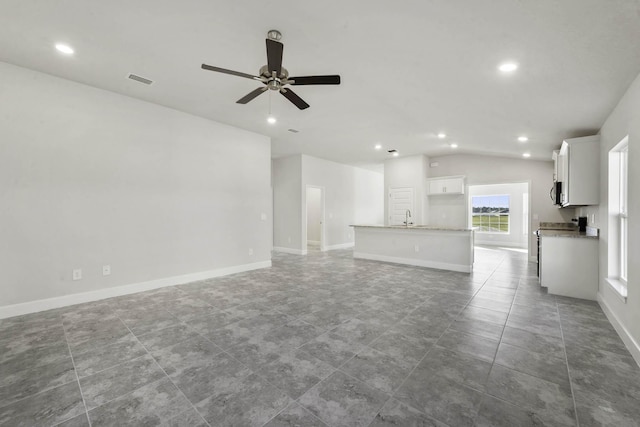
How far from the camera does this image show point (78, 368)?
216 centimetres

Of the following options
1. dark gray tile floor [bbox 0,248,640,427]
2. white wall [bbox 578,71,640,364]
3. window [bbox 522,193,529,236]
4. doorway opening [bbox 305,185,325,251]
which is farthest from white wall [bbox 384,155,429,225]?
white wall [bbox 578,71,640,364]

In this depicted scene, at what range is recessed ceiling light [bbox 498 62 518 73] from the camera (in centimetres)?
253

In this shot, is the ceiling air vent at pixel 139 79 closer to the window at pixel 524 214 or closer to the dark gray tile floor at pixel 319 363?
the dark gray tile floor at pixel 319 363

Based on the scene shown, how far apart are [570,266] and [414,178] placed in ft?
14.9

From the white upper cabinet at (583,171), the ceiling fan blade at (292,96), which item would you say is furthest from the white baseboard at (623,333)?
the ceiling fan blade at (292,96)

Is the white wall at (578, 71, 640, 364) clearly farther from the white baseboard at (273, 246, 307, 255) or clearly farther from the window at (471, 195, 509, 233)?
the window at (471, 195, 509, 233)

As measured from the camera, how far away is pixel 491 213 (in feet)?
34.7

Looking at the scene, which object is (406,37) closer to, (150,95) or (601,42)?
(601,42)

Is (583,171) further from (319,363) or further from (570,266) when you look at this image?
(319,363)

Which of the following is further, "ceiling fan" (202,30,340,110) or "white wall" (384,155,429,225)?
"white wall" (384,155,429,225)

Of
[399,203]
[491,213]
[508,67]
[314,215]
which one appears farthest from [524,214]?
[508,67]

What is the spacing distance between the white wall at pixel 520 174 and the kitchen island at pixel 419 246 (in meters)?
2.48

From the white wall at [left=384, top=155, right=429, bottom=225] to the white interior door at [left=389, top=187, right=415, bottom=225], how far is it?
10 centimetres

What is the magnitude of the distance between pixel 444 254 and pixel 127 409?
5712 mm
